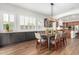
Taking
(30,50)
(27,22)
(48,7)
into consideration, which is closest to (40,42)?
(30,50)

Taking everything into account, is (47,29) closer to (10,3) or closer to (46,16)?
(46,16)

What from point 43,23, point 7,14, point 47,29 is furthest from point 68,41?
point 7,14

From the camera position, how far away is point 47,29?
2676 millimetres

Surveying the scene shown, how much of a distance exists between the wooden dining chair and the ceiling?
62 cm

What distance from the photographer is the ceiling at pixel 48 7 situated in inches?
102

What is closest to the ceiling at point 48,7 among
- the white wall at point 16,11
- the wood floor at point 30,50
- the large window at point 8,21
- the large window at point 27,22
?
the white wall at point 16,11

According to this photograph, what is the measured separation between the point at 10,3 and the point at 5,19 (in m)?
0.41

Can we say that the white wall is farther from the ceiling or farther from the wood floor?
the wood floor

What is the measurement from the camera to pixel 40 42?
8.97ft

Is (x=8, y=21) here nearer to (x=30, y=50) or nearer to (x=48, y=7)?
(x=30, y=50)

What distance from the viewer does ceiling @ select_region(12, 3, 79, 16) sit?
259 centimetres

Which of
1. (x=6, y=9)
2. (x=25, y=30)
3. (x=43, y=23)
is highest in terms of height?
(x=6, y=9)

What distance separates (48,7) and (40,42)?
92 cm

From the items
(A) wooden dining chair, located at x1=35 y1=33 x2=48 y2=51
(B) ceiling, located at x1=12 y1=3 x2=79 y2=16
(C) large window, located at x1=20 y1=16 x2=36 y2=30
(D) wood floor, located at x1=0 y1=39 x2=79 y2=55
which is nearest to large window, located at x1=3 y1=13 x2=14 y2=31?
(C) large window, located at x1=20 y1=16 x2=36 y2=30
